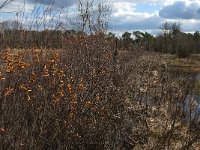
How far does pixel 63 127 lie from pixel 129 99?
127 inches

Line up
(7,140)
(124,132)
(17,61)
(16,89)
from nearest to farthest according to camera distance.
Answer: (7,140) → (17,61) → (16,89) → (124,132)

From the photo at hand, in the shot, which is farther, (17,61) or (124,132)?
(124,132)

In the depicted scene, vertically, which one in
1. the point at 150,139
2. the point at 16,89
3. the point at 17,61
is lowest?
the point at 150,139

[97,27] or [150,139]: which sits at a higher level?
[97,27]

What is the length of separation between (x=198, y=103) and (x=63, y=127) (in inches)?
128

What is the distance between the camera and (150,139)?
7836mm

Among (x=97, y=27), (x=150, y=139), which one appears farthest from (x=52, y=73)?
(x=97, y=27)

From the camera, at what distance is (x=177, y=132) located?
8289 mm

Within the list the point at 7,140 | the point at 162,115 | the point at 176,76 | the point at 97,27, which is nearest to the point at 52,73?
the point at 7,140

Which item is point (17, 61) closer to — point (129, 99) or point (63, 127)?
point (63, 127)

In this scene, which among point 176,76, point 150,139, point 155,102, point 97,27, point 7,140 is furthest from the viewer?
point 97,27

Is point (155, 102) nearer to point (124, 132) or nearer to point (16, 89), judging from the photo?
point (124, 132)

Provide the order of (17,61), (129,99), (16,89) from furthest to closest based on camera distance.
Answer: (129,99) < (16,89) < (17,61)

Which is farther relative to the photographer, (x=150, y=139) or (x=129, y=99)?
(x=129, y=99)
